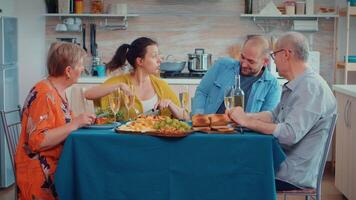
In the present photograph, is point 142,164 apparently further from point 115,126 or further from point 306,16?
point 306,16

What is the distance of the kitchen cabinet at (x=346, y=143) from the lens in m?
4.12

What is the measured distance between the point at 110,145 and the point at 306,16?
3.55m

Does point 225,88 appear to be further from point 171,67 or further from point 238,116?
point 171,67

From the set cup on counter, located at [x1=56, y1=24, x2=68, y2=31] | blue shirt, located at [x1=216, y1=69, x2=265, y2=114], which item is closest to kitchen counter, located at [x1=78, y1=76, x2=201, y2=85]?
cup on counter, located at [x1=56, y1=24, x2=68, y2=31]

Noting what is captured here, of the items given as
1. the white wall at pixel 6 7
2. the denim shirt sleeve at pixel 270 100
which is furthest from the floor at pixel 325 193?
the white wall at pixel 6 7

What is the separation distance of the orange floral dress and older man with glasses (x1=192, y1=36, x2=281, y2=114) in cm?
97

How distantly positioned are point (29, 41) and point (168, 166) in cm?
373

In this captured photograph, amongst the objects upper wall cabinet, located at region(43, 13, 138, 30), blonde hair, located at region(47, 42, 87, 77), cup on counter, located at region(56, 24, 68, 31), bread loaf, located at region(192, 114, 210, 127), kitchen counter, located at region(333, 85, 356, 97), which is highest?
upper wall cabinet, located at region(43, 13, 138, 30)

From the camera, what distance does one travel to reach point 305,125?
103 inches

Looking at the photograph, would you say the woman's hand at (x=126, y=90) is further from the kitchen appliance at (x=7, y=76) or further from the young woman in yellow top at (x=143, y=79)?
the kitchen appliance at (x=7, y=76)

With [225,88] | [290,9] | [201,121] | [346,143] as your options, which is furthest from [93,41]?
[201,121]

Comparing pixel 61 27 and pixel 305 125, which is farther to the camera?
pixel 61 27

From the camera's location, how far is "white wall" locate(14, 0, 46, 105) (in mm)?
5773

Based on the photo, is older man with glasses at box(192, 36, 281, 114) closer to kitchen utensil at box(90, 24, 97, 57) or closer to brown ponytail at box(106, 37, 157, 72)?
brown ponytail at box(106, 37, 157, 72)
